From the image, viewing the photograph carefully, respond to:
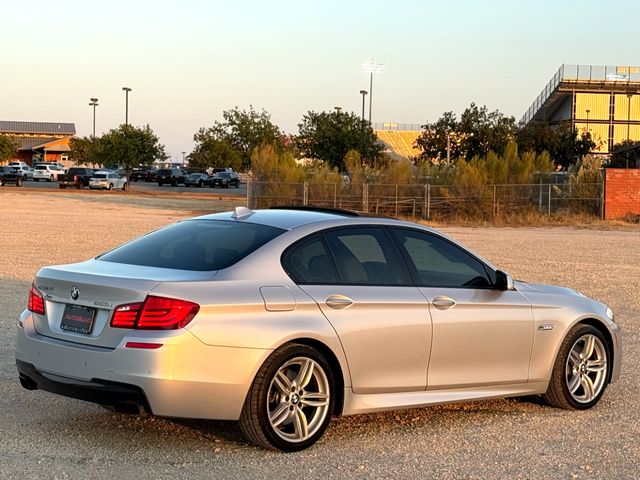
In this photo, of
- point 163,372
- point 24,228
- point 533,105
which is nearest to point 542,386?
point 163,372

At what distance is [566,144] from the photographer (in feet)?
232

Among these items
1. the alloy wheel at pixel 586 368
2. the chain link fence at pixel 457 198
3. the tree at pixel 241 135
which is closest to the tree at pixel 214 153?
the tree at pixel 241 135

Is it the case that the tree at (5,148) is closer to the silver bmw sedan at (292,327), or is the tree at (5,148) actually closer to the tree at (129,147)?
the tree at (129,147)

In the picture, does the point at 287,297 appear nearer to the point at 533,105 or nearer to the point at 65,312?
the point at 65,312

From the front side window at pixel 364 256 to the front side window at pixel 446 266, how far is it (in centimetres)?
16

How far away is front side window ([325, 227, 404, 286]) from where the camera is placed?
714 centimetres

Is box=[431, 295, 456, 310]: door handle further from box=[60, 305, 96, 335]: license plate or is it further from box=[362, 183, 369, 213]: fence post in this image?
box=[362, 183, 369, 213]: fence post

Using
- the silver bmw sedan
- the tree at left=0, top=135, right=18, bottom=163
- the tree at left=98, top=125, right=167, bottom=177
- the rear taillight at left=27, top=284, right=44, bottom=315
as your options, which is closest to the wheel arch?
the silver bmw sedan

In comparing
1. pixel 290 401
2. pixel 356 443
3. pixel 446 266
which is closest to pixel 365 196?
pixel 446 266

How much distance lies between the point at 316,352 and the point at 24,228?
2489cm

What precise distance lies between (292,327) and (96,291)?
122 cm

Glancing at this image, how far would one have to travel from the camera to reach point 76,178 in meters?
72.4

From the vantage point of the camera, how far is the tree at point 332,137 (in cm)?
6400

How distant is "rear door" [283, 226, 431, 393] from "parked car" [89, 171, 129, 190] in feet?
214
